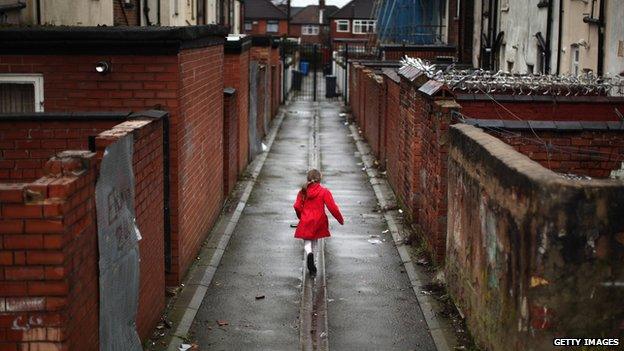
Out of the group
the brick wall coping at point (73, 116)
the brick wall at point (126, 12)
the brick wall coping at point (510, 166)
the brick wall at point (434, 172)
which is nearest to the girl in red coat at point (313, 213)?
the brick wall at point (434, 172)

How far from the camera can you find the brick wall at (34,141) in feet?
28.2

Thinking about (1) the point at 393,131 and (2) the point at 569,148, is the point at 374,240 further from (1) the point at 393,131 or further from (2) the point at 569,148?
(2) the point at 569,148

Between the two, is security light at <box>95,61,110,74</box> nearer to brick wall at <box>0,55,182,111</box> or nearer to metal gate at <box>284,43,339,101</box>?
brick wall at <box>0,55,182,111</box>

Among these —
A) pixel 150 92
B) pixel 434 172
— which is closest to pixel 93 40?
pixel 150 92

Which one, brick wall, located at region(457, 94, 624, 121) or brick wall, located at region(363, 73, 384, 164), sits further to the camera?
brick wall, located at region(363, 73, 384, 164)

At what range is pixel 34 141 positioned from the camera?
8.62m

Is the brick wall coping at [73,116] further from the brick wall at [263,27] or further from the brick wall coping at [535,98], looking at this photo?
the brick wall at [263,27]

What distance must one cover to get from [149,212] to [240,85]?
34.3 ft

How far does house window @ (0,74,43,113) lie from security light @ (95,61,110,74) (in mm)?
742

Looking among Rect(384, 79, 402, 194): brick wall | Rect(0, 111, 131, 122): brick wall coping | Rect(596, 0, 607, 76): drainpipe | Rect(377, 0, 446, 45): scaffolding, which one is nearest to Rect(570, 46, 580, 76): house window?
Rect(596, 0, 607, 76): drainpipe

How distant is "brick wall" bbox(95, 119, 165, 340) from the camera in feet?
25.7

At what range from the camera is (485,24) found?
26.1m

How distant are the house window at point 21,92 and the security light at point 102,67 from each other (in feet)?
2.43

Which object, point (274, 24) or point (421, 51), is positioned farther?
point (274, 24)
